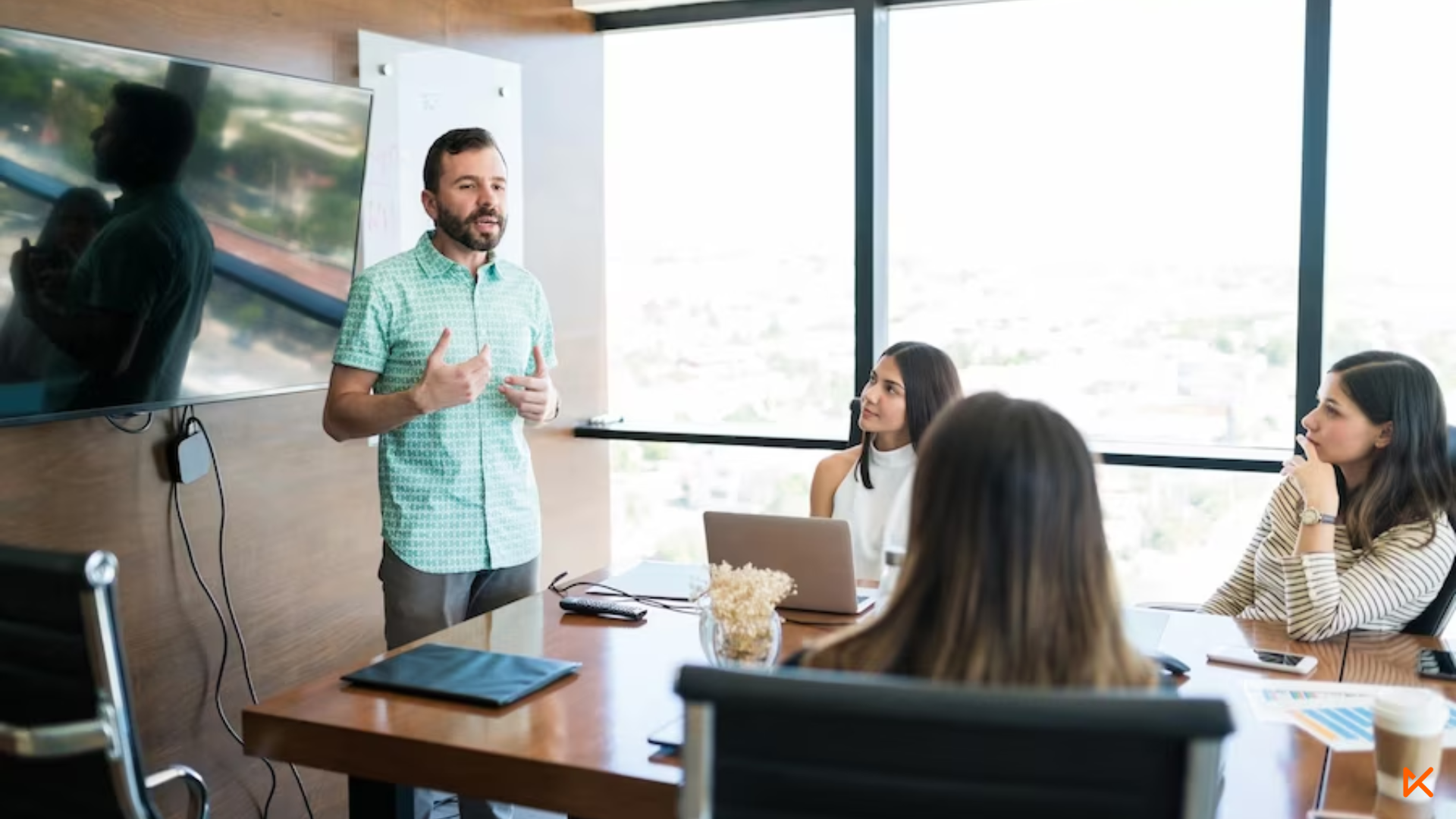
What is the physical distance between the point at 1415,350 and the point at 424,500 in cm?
273

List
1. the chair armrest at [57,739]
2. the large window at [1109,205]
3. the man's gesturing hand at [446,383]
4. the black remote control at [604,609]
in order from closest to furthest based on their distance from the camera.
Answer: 1. the chair armrest at [57,739]
2. the black remote control at [604,609]
3. the man's gesturing hand at [446,383]
4. the large window at [1109,205]

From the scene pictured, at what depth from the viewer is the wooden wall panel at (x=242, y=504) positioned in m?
2.64

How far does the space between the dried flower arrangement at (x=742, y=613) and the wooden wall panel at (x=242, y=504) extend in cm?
74

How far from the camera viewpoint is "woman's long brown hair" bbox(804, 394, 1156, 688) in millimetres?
1150

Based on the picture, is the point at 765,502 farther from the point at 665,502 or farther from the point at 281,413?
the point at 281,413

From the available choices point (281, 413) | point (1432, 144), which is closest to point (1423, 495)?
point (1432, 144)

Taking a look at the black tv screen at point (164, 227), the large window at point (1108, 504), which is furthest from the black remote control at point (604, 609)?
the large window at point (1108, 504)

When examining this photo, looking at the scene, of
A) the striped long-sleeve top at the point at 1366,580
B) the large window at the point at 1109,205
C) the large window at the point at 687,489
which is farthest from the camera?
the large window at the point at 687,489

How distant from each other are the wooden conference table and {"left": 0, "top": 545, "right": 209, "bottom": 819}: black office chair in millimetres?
278

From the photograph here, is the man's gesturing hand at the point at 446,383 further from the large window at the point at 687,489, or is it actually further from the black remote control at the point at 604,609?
the large window at the point at 687,489

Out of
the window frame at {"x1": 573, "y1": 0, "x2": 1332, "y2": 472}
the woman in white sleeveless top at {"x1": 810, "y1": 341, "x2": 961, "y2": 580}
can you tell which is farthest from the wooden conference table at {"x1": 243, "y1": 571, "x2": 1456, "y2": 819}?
the window frame at {"x1": 573, "y1": 0, "x2": 1332, "y2": 472}

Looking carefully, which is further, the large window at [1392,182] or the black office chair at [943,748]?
the large window at [1392,182]

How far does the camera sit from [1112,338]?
12.8 feet

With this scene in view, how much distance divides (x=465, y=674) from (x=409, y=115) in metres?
2.06
